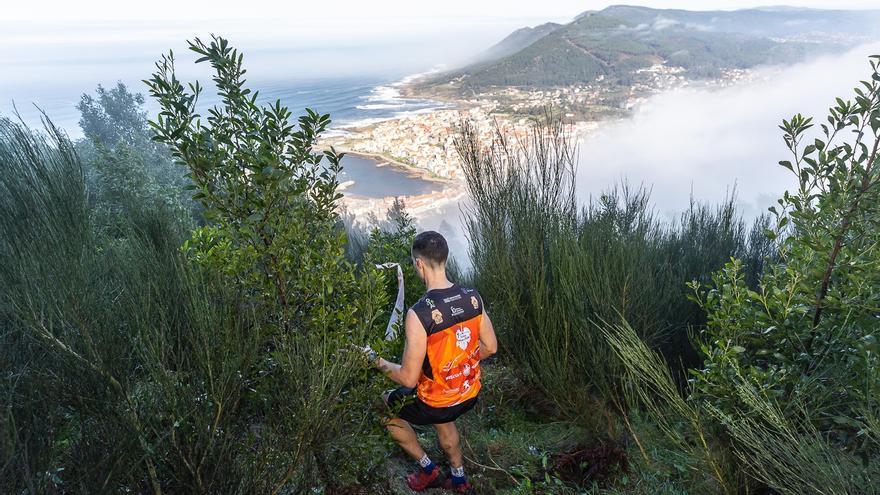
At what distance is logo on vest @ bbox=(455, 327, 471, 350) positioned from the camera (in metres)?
2.58

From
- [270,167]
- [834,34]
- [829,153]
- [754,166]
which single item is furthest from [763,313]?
[834,34]

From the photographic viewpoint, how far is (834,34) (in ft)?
268

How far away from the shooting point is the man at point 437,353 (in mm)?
2486

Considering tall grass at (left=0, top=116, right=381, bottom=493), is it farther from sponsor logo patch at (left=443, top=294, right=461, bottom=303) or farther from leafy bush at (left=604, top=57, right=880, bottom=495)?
leafy bush at (left=604, top=57, right=880, bottom=495)

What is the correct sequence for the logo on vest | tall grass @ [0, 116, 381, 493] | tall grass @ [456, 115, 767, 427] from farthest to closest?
1. tall grass @ [456, 115, 767, 427]
2. the logo on vest
3. tall grass @ [0, 116, 381, 493]

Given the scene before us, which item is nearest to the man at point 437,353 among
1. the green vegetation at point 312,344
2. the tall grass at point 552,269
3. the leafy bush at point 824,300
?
the green vegetation at point 312,344

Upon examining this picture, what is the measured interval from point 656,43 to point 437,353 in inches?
2748

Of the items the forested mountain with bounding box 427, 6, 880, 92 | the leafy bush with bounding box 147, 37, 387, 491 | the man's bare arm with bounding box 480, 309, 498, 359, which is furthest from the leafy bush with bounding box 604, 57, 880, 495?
the forested mountain with bounding box 427, 6, 880, 92

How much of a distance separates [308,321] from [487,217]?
1.81 metres

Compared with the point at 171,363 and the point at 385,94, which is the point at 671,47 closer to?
the point at 385,94

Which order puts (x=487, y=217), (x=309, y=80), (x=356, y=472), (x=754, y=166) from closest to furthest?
(x=356, y=472)
(x=487, y=217)
(x=309, y=80)
(x=754, y=166)

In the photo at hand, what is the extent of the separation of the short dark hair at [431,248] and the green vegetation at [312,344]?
268 mm

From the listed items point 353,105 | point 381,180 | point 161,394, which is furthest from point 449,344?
point 353,105

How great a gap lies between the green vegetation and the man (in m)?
0.14
